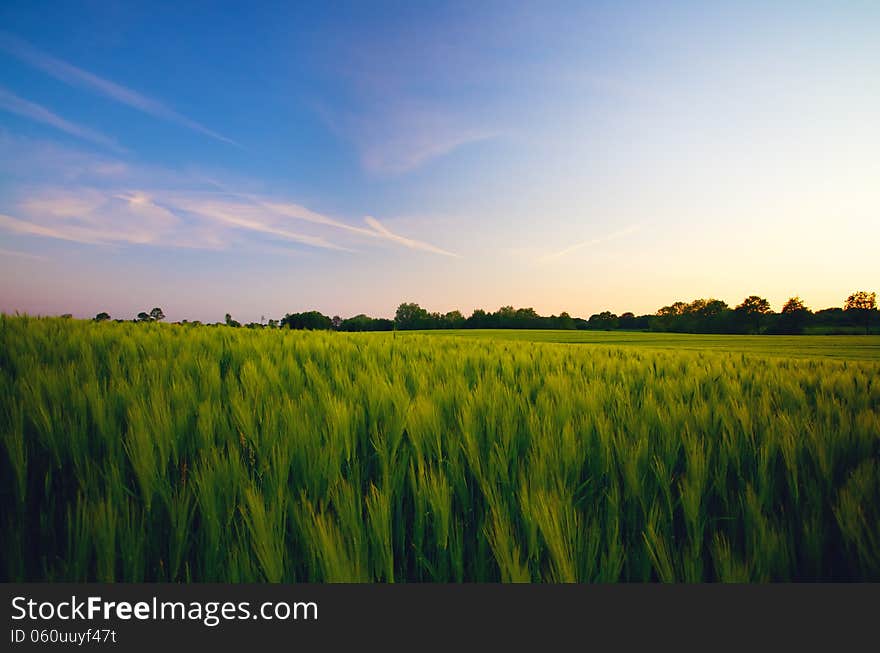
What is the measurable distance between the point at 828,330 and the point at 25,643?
55.1 meters

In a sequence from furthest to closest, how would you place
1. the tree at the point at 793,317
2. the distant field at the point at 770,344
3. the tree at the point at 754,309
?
the tree at the point at 754,309 < the tree at the point at 793,317 < the distant field at the point at 770,344

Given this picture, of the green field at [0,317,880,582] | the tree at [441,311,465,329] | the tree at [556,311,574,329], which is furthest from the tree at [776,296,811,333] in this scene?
the green field at [0,317,880,582]

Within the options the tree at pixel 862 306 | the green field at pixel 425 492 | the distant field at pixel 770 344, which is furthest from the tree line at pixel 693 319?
A: the green field at pixel 425 492

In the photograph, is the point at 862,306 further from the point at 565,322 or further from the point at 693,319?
the point at 565,322

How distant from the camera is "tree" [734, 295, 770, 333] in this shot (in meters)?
48.9

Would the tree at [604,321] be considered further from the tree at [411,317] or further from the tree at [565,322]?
the tree at [411,317]

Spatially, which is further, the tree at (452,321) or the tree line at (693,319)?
the tree at (452,321)

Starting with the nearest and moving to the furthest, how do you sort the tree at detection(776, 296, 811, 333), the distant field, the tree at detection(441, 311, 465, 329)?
the distant field, the tree at detection(776, 296, 811, 333), the tree at detection(441, 311, 465, 329)

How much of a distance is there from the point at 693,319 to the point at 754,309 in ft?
24.6

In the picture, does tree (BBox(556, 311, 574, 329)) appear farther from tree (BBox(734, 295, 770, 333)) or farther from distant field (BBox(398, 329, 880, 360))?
distant field (BBox(398, 329, 880, 360))

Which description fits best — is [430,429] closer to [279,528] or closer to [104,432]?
[279,528]

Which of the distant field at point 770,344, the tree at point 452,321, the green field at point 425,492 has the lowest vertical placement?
the distant field at point 770,344

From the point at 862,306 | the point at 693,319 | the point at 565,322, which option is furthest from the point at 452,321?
the point at 862,306

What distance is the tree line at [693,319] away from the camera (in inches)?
1660
